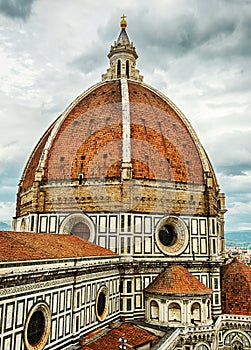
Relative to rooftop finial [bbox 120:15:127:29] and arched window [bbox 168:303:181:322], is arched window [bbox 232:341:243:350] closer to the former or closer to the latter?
arched window [bbox 168:303:181:322]

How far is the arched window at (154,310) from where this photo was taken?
2019cm

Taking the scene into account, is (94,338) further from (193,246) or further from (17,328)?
(193,246)

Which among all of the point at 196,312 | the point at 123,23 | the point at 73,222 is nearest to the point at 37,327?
the point at 73,222

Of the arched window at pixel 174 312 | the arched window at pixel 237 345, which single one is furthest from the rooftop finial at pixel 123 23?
the arched window at pixel 237 345

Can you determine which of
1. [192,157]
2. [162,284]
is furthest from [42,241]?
[192,157]

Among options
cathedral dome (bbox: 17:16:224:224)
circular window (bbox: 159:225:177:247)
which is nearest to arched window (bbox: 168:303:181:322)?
circular window (bbox: 159:225:177:247)

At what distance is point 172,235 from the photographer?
24.0 metres

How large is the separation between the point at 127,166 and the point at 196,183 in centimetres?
573

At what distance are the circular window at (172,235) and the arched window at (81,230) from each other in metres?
4.52

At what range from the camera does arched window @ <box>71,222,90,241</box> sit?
22375mm

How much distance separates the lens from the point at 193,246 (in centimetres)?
2352

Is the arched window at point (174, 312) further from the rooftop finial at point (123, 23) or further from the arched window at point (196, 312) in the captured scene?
the rooftop finial at point (123, 23)

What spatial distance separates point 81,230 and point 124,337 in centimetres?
764

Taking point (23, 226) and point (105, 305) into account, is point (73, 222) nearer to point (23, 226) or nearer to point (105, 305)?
point (23, 226)
